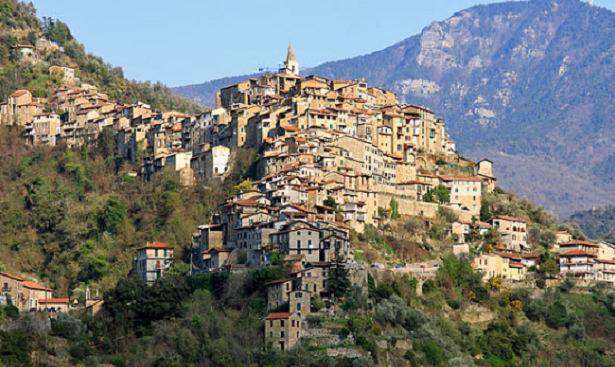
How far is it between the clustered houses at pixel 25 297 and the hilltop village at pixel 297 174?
0.09m

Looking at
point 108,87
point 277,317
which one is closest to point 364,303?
point 277,317

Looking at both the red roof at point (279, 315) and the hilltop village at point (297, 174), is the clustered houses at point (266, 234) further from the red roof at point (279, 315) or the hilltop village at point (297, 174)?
the red roof at point (279, 315)

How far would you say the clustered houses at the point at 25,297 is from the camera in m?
70.9

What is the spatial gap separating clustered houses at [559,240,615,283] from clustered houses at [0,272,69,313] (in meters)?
36.8

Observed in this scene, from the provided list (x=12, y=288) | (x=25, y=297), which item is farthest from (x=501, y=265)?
(x=12, y=288)

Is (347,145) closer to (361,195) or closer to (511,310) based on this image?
(361,195)

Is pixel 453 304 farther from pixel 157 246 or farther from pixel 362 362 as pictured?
pixel 157 246

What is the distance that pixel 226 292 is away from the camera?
66.8 metres

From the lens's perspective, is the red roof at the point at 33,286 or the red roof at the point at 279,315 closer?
the red roof at the point at 279,315

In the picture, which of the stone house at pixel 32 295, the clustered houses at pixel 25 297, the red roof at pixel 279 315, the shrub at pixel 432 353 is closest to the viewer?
the red roof at pixel 279 315

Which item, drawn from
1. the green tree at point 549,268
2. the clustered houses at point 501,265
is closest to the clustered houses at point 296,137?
the clustered houses at point 501,265

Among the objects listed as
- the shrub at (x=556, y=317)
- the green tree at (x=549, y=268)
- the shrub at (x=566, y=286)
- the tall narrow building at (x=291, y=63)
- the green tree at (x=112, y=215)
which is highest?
the tall narrow building at (x=291, y=63)

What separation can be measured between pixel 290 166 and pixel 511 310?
62.1 ft

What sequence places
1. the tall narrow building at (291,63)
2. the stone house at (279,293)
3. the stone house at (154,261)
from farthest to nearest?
1. the tall narrow building at (291,63)
2. the stone house at (154,261)
3. the stone house at (279,293)
